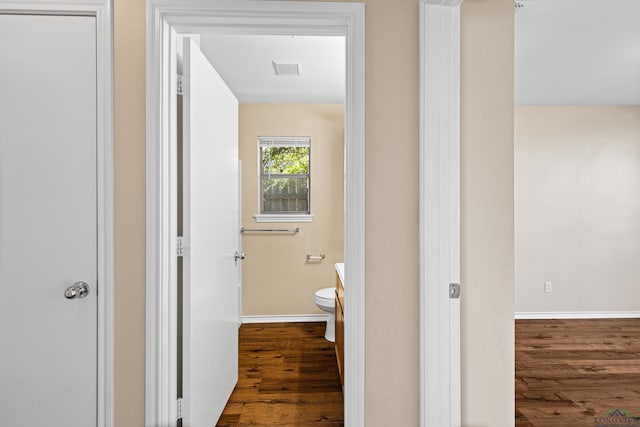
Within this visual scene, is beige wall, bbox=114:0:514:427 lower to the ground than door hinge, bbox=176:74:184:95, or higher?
lower

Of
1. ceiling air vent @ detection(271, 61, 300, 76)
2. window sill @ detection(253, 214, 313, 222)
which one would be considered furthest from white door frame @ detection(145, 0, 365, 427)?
window sill @ detection(253, 214, 313, 222)

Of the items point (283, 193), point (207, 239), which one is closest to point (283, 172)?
point (283, 193)

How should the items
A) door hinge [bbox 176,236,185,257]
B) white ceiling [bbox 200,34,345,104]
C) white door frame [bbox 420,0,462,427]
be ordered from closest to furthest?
white door frame [bbox 420,0,462,427] → door hinge [bbox 176,236,185,257] → white ceiling [bbox 200,34,345,104]

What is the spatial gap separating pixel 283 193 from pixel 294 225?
386mm

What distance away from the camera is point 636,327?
3547 mm

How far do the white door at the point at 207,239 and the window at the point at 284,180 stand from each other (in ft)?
5.06

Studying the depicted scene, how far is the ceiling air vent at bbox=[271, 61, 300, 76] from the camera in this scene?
8.84 feet

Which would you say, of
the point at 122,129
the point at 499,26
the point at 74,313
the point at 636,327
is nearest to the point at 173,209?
the point at 122,129

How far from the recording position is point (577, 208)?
3.83m

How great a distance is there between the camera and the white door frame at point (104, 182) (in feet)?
4.10

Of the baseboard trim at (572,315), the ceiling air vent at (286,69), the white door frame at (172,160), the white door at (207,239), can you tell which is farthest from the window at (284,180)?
the baseboard trim at (572,315)

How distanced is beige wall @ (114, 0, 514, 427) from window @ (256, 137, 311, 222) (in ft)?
7.91

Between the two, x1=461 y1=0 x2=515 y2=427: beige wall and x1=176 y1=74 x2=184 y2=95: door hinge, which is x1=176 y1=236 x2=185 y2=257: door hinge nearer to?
x1=176 y1=74 x2=184 y2=95: door hinge

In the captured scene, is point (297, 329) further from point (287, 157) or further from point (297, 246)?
point (287, 157)
